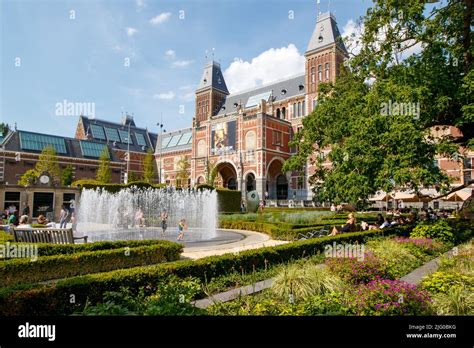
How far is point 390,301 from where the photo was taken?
5.18 meters

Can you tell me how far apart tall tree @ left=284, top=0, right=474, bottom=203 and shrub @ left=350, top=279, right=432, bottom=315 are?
22.6ft

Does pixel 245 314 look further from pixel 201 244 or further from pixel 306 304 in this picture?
pixel 201 244

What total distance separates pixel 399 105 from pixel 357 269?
830 cm

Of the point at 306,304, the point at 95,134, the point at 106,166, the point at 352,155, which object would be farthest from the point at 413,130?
the point at 95,134

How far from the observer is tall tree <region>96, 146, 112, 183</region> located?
54.1 meters

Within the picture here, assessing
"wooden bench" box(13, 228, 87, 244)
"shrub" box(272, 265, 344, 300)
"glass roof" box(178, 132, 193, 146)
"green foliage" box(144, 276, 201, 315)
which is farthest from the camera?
"glass roof" box(178, 132, 193, 146)

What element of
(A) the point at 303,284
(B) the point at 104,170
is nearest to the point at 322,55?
(B) the point at 104,170

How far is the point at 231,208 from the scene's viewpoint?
119 feet

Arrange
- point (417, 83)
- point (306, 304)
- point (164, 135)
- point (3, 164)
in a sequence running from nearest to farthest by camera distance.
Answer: point (306, 304)
point (417, 83)
point (3, 164)
point (164, 135)

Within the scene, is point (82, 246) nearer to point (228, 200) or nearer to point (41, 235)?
point (41, 235)

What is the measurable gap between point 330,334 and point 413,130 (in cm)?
982

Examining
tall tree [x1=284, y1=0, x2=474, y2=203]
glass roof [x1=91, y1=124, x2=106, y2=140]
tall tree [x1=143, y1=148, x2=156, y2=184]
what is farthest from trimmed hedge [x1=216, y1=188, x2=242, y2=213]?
glass roof [x1=91, y1=124, x2=106, y2=140]

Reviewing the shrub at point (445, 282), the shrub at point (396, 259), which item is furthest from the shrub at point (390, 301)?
the shrub at point (396, 259)

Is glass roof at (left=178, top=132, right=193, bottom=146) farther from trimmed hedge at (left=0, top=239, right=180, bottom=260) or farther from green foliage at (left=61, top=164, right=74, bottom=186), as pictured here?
trimmed hedge at (left=0, top=239, right=180, bottom=260)
